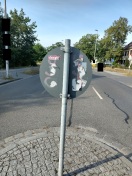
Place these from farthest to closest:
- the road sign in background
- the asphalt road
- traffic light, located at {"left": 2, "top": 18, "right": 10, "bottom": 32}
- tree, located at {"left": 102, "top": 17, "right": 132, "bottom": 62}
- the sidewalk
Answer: tree, located at {"left": 102, "top": 17, "right": 132, "bottom": 62}, traffic light, located at {"left": 2, "top": 18, "right": 10, "bottom": 32}, the asphalt road, the sidewalk, the road sign in background

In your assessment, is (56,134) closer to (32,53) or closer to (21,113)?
(21,113)

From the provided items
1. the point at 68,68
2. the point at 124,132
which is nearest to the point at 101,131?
the point at 124,132

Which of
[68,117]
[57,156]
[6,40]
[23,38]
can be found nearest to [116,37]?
[23,38]

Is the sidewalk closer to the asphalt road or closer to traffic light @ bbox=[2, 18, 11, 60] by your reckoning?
the asphalt road

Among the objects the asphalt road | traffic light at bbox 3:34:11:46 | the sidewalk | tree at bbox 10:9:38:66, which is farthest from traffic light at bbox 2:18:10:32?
tree at bbox 10:9:38:66

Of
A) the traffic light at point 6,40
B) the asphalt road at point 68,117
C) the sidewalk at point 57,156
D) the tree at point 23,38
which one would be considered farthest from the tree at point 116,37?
the sidewalk at point 57,156

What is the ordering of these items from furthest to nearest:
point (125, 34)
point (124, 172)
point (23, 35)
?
point (125, 34)
point (23, 35)
point (124, 172)

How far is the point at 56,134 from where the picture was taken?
3.86 m

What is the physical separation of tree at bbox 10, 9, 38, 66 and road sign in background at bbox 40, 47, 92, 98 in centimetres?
4242

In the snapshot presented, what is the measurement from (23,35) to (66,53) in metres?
48.7

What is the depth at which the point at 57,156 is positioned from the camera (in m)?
2.98

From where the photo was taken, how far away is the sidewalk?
103 inches

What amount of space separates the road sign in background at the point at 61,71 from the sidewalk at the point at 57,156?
1.20 metres

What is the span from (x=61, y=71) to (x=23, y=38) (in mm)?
48254
